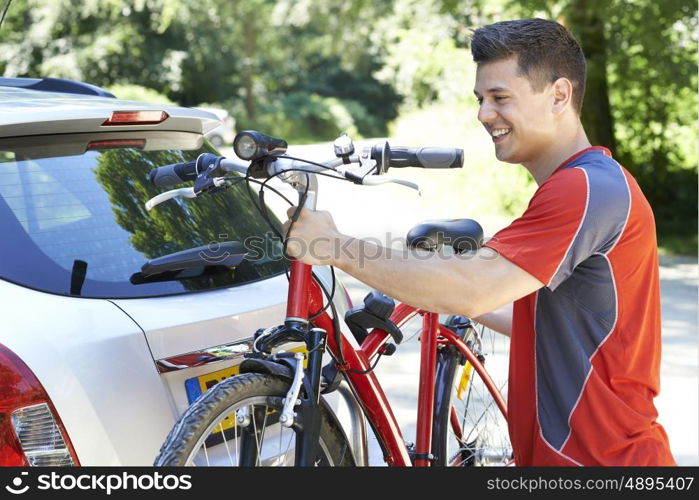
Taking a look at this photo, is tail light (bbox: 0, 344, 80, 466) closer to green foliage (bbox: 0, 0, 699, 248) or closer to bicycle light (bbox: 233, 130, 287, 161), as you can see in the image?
bicycle light (bbox: 233, 130, 287, 161)

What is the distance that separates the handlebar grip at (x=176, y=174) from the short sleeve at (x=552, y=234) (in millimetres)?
890

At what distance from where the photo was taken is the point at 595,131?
Answer: 1202 cm

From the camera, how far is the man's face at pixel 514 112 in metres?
2.39

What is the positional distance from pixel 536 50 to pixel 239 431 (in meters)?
1.26

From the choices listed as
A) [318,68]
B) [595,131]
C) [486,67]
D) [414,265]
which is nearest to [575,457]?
[414,265]

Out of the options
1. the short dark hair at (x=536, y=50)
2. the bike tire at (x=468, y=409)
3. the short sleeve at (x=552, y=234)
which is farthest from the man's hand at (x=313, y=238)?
the bike tire at (x=468, y=409)

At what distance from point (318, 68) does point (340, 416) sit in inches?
1545

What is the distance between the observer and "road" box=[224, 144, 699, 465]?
519 cm

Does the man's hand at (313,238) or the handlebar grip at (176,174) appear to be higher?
the handlebar grip at (176,174)

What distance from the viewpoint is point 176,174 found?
2625 mm

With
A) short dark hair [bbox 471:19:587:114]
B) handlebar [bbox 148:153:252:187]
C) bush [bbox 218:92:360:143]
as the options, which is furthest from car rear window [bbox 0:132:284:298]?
bush [bbox 218:92:360:143]

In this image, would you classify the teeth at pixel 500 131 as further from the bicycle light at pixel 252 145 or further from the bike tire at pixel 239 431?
the bike tire at pixel 239 431

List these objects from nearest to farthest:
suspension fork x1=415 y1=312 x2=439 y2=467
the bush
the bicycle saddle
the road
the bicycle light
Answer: the bicycle light
the bicycle saddle
suspension fork x1=415 y1=312 x2=439 y2=467
the road
the bush

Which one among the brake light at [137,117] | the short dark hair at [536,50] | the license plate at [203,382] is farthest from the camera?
the brake light at [137,117]
